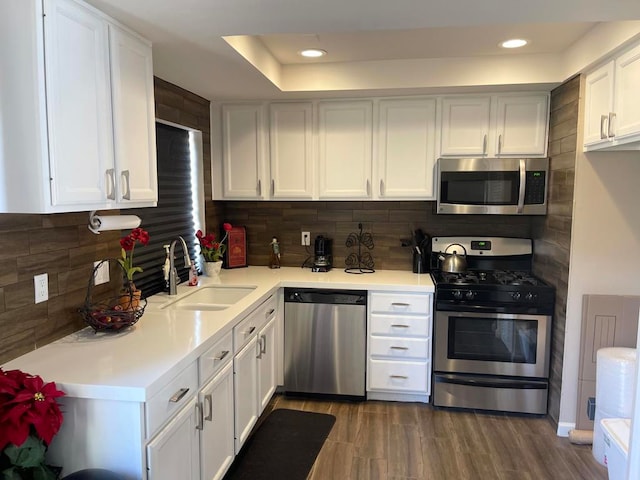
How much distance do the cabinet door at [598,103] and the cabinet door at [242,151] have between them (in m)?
2.20

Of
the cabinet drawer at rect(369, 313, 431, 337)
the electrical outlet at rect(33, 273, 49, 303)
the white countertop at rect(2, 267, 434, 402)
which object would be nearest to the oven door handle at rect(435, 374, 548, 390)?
the cabinet drawer at rect(369, 313, 431, 337)

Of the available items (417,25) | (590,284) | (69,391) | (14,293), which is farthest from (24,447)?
(590,284)

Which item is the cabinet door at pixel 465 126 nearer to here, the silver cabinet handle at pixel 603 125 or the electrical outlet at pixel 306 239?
the silver cabinet handle at pixel 603 125

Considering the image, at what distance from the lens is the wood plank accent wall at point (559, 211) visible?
2.84 metres

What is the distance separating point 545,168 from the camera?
3.21 metres

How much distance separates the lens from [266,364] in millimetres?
3053

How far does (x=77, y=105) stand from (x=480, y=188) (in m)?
2.60

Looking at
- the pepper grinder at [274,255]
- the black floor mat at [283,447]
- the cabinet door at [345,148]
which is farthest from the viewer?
the pepper grinder at [274,255]

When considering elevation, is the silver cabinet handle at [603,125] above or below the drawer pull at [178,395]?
above

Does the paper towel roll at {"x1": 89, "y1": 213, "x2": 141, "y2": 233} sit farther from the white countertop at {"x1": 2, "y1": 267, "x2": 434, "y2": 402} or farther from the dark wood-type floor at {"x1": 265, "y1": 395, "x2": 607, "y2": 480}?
the dark wood-type floor at {"x1": 265, "y1": 395, "x2": 607, "y2": 480}

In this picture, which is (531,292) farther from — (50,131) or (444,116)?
(50,131)

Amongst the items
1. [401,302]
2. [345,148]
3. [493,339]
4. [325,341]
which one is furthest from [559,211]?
[325,341]

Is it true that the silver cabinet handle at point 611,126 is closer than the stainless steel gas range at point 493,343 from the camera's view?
Yes

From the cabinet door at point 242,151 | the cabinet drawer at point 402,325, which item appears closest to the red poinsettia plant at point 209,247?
the cabinet door at point 242,151
